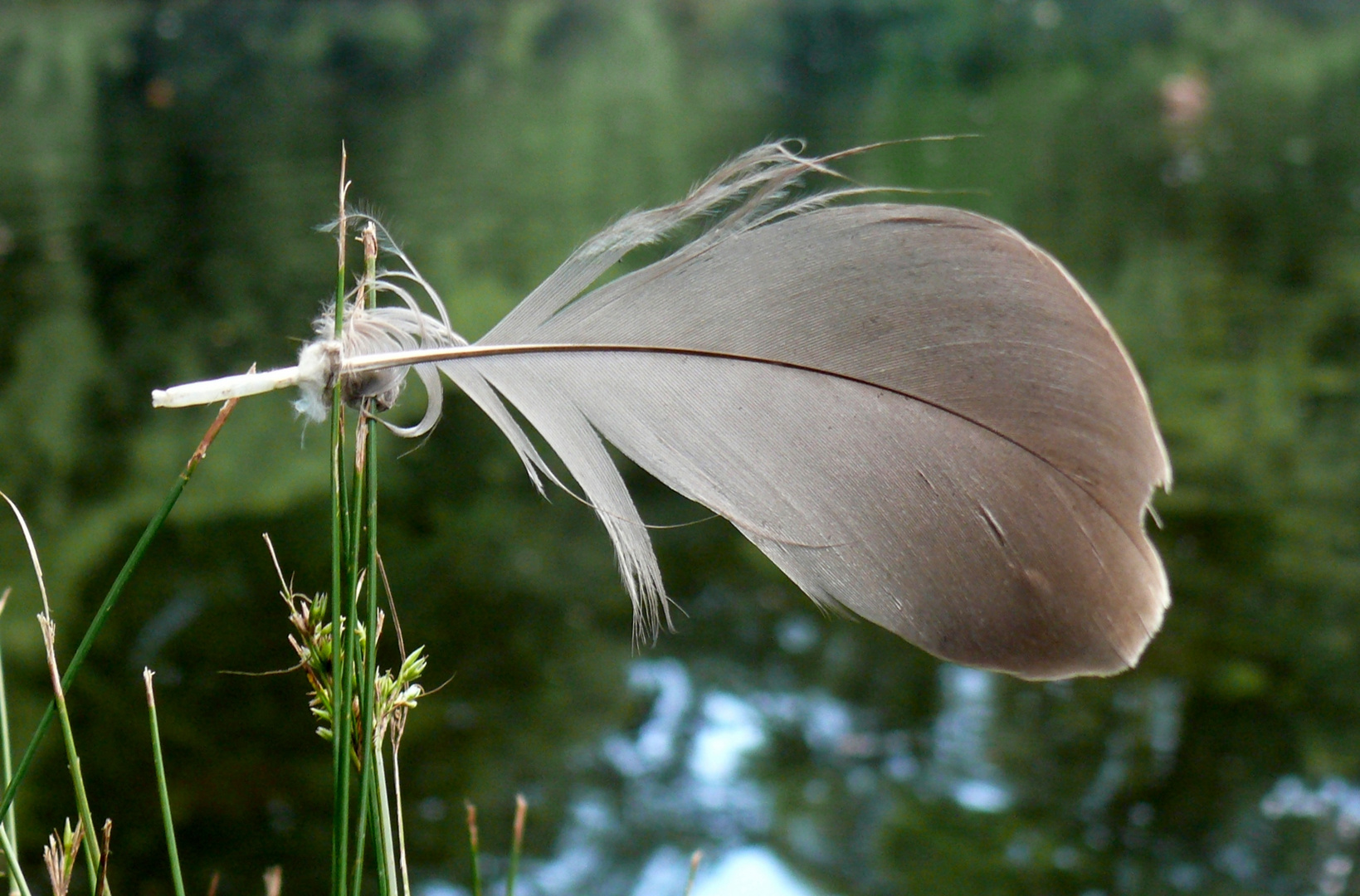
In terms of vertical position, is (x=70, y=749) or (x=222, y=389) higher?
(x=222, y=389)

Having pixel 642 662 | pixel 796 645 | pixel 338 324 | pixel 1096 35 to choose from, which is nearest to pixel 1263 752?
pixel 796 645

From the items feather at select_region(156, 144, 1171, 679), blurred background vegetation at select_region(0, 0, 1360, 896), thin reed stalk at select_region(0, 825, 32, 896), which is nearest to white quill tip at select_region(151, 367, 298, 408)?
feather at select_region(156, 144, 1171, 679)

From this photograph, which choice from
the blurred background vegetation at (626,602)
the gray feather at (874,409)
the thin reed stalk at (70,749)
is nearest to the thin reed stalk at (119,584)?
the thin reed stalk at (70,749)

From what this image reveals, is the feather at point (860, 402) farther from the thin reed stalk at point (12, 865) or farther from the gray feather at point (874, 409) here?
the thin reed stalk at point (12, 865)

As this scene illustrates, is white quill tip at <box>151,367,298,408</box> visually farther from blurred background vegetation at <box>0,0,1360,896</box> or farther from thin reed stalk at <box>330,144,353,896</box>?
blurred background vegetation at <box>0,0,1360,896</box>

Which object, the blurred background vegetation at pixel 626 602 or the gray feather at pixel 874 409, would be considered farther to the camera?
the blurred background vegetation at pixel 626 602

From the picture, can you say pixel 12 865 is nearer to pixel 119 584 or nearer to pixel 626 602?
pixel 119 584

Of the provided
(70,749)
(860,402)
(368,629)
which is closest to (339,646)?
(368,629)
